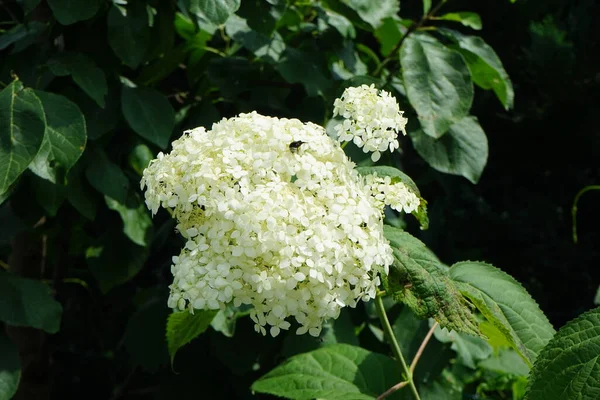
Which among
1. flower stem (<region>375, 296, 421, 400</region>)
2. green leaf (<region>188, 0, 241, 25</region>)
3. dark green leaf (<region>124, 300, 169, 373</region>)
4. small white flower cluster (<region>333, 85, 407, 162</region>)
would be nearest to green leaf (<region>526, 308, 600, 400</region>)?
flower stem (<region>375, 296, 421, 400</region>)

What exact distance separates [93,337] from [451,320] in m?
2.15

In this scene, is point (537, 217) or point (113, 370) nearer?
point (113, 370)

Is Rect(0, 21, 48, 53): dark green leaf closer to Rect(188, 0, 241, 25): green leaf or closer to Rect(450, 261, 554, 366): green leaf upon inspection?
Rect(188, 0, 241, 25): green leaf

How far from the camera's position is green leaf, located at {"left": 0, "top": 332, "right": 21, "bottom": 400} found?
5.00ft

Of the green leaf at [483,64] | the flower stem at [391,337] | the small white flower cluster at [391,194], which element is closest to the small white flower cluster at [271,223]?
the small white flower cluster at [391,194]

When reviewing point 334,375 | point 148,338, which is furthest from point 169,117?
point 334,375

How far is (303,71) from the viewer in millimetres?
1750

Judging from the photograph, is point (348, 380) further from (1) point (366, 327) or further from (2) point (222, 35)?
(2) point (222, 35)

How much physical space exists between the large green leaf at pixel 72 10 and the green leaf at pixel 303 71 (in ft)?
1.46

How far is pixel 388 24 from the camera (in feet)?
6.19

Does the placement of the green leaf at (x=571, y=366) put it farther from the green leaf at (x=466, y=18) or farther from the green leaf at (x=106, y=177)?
the green leaf at (x=466, y=18)

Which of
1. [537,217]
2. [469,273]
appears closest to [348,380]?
[469,273]

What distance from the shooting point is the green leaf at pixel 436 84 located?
1.62m

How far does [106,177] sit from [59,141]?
0.78ft
